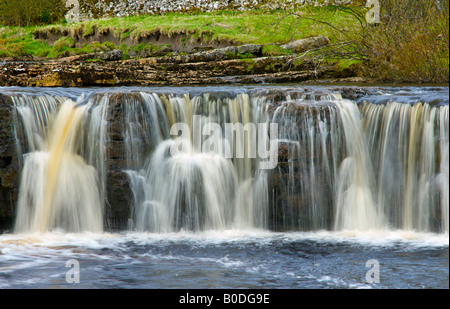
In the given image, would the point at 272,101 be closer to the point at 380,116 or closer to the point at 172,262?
the point at 380,116

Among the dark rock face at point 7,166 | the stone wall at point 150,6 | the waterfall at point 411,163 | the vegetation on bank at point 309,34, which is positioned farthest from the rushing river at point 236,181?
the stone wall at point 150,6

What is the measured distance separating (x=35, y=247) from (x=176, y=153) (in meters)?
3.24

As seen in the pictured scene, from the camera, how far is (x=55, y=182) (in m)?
10.7

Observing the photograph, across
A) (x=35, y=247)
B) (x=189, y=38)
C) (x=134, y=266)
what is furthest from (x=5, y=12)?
(x=134, y=266)

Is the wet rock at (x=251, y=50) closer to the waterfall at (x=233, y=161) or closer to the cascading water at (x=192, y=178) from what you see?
the waterfall at (x=233, y=161)

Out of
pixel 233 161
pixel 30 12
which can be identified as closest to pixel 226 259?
pixel 233 161

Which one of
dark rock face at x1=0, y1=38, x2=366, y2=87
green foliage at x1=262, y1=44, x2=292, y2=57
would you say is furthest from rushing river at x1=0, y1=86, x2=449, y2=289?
green foliage at x1=262, y1=44, x2=292, y2=57

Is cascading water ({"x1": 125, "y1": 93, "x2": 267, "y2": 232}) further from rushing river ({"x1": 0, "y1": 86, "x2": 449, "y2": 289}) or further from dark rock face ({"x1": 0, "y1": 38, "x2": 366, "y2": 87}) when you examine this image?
dark rock face ({"x1": 0, "y1": 38, "x2": 366, "y2": 87})

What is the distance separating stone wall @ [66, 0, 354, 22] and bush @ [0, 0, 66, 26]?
831 millimetres

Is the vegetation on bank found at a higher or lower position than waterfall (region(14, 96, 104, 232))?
higher

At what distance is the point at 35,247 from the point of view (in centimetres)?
950

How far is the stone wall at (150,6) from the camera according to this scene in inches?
1075

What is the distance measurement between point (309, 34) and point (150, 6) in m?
12.8

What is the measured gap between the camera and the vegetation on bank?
13.4m
